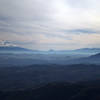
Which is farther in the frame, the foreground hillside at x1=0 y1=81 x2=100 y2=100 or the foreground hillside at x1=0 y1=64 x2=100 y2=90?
the foreground hillside at x1=0 y1=64 x2=100 y2=90

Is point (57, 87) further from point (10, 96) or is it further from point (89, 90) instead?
point (10, 96)

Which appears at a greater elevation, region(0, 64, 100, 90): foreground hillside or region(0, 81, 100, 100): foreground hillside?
region(0, 81, 100, 100): foreground hillside

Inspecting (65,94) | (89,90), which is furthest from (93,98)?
(65,94)

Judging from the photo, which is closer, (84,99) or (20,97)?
(84,99)

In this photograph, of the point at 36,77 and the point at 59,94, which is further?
the point at 36,77

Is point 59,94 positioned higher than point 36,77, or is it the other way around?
point 59,94

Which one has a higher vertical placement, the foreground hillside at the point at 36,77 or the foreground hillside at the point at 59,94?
the foreground hillside at the point at 59,94

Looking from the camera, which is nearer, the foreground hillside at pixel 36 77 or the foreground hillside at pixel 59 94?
the foreground hillside at pixel 59 94

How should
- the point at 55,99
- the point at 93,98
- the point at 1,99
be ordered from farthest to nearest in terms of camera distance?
the point at 1,99, the point at 55,99, the point at 93,98

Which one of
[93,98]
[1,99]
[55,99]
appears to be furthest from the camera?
[1,99]

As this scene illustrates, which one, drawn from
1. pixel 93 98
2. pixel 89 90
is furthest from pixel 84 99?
pixel 89 90
